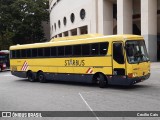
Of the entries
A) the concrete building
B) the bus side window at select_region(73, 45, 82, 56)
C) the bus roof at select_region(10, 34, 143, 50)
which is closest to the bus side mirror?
the bus roof at select_region(10, 34, 143, 50)

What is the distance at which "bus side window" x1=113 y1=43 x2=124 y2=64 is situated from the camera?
15561mm

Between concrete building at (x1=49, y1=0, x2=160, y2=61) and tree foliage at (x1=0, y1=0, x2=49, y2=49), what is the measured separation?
44.4ft

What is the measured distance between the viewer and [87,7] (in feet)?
159

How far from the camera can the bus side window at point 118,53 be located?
51.1 ft

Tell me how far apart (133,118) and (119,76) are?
254 inches

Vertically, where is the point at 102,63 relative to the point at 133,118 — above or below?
above

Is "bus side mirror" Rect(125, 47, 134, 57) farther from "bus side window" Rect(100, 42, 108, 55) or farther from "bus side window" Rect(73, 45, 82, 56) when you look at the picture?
"bus side window" Rect(73, 45, 82, 56)

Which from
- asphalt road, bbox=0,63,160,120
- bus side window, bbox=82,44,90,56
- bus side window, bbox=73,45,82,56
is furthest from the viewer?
bus side window, bbox=73,45,82,56

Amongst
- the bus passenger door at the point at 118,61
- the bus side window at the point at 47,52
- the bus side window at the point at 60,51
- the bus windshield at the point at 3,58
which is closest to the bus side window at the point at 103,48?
the bus passenger door at the point at 118,61

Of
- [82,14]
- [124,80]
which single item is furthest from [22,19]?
[124,80]

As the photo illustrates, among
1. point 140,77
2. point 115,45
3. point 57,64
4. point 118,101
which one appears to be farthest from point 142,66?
point 57,64

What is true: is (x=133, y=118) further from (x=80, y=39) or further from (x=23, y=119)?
(x=80, y=39)

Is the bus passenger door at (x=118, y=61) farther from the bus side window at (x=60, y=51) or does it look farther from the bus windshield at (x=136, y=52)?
the bus side window at (x=60, y=51)

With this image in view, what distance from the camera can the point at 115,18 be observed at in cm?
4709
